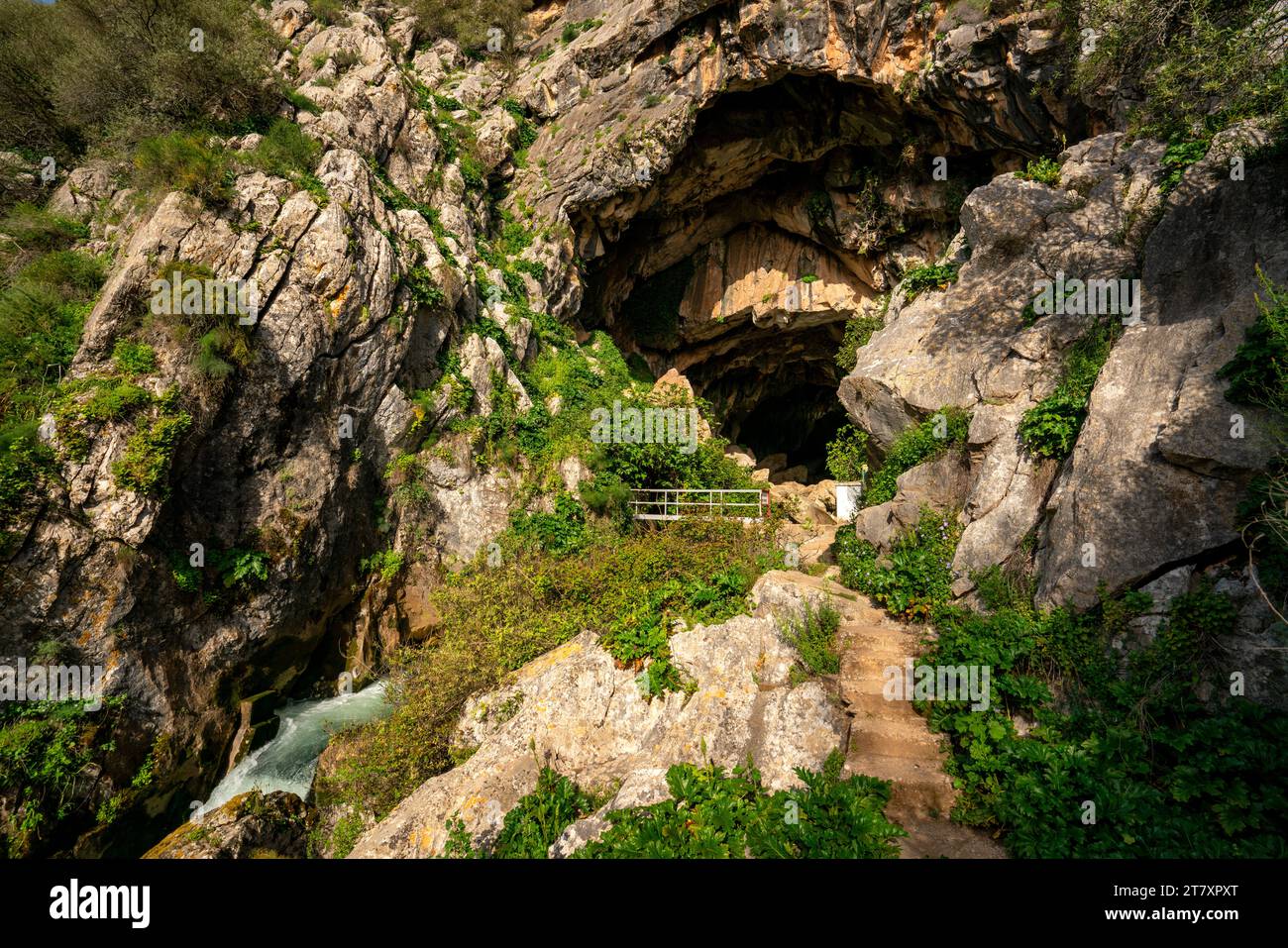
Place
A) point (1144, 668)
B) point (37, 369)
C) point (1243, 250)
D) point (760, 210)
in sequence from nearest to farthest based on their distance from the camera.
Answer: point (1144, 668) → point (1243, 250) → point (37, 369) → point (760, 210)

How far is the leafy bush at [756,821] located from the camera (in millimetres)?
3850

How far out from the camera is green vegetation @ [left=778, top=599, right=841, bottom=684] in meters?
6.02

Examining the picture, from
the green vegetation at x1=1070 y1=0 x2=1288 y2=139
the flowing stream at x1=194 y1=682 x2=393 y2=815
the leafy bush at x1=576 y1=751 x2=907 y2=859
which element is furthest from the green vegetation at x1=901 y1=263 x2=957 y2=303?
the flowing stream at x1=194 y1=682 x2=393 y2=815

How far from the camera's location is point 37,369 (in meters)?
7.92

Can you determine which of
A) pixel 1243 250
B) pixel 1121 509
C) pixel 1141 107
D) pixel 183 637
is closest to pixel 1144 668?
pixel 1121 509

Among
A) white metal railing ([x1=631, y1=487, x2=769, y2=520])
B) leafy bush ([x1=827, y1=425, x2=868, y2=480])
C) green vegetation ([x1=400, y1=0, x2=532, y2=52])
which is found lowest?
white metal railing ([x1=631, y1=487, x2=769, y2=520])

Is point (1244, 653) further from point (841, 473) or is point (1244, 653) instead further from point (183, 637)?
point (183, 637)

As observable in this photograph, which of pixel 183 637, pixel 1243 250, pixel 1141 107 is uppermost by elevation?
pixel 1141 107

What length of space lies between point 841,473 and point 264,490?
1285 cm

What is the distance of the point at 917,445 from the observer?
8461 mm

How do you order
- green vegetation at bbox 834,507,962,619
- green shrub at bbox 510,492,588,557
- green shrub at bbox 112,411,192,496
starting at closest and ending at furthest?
1. green vegetation at bbox 834,507,962,619
2. green shrub at bbox 112,411,192,496
3. green shrub at bbox 510,492,588,557

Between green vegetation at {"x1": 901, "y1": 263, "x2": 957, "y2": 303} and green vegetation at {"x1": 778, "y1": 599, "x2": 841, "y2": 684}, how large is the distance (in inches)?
305

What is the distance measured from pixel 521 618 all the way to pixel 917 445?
25.7 ft

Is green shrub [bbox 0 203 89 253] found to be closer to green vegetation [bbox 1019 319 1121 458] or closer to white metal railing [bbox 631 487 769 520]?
white metal railing [bbox 631 487 769 520]
